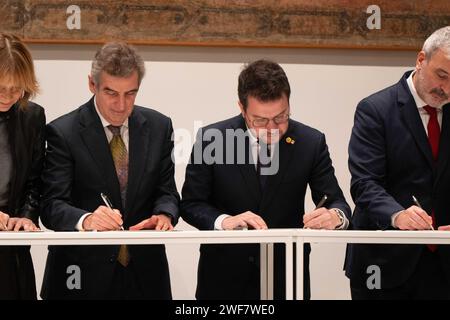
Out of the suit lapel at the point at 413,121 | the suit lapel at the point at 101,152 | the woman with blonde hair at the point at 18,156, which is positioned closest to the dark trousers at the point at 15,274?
the woman with blonde hair at the point at 18,156

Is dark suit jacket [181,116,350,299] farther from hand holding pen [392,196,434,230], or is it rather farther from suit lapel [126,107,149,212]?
hand holding pen [392,196,434,230]

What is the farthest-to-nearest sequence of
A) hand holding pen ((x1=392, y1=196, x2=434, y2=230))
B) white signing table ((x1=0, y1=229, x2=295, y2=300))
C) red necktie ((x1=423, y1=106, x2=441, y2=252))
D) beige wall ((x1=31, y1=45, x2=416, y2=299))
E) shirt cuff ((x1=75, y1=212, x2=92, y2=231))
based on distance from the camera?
beige wall ((x1=31, y1=45, x2=416, y2=299)) < red necktie ((x1=423, y1=106, x2=441, y2=252)) < shirt cuff ((x1=75, y1=212, x2=92, y2=231)) < hand holding pen ((x1=392, y1=196, x2=434, y2=230)) < white signing table ((x1=0, y1=229, x2=295, y2=300))

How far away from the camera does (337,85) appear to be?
17.4 ft

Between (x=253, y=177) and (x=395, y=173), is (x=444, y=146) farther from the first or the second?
(x=253, y=177)

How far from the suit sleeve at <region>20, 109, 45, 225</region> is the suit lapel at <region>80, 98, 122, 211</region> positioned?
174 mm

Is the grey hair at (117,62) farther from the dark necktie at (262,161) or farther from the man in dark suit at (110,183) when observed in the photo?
the dark necktie at (262,161)

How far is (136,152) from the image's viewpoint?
376cm

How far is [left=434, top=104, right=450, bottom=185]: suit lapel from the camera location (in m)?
3.67

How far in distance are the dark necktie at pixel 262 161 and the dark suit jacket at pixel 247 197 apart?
3cm

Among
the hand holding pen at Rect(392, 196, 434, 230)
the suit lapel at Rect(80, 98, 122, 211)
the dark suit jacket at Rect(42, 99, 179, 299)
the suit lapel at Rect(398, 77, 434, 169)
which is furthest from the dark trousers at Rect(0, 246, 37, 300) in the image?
the suit lapel at Rect(398, 77, 434, 169)

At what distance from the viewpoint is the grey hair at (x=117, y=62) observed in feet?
12.2

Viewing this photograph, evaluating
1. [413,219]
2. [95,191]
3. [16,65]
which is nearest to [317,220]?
[413,219]

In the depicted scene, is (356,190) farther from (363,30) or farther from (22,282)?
(363,30)
